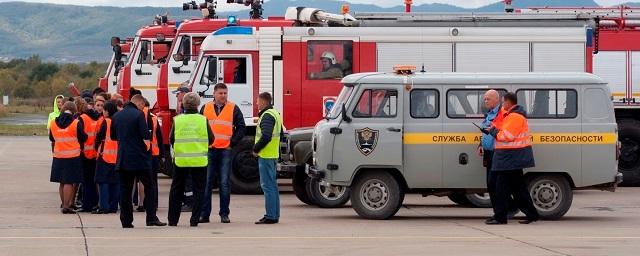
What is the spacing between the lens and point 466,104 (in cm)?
2017

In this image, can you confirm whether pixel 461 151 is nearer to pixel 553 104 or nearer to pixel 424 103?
pixel 424 103

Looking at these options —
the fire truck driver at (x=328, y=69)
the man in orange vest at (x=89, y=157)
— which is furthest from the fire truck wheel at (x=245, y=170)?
the man in orange vest at (x=89, y=157)

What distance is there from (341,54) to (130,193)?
7.47m

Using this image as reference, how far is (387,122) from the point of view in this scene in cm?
1995

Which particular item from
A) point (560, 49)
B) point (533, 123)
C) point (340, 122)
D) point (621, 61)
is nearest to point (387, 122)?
point (340, 122)

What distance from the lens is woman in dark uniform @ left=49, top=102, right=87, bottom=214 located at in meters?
→ 21.4

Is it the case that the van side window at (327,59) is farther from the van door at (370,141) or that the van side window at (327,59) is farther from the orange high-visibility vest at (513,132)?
the orange high-visibility vest at (513,132)

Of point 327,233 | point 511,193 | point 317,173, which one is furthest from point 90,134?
point 511,193

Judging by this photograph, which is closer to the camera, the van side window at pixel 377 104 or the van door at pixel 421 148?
the van door at pixel 421 148

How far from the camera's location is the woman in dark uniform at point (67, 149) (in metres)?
21.4

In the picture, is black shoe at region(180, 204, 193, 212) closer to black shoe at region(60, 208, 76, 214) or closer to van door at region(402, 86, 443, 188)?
black shoe at region(60, 208, 76, 214)

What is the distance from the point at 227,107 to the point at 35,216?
10.3 ft

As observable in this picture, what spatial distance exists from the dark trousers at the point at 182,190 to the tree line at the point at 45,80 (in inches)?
3085

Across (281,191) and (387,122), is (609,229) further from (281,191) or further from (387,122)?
(281,191)
